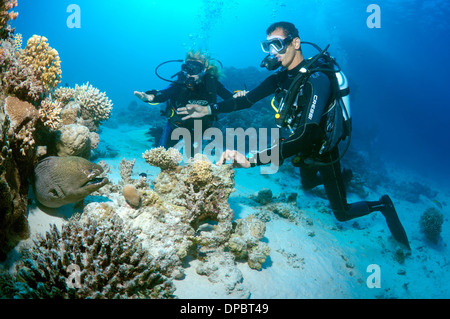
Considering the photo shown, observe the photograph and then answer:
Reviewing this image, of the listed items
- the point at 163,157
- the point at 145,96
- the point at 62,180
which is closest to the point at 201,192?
the point at 163,157

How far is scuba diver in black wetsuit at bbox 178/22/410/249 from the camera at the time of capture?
11.9 ft

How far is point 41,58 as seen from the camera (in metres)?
3.54

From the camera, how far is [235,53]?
429 ft

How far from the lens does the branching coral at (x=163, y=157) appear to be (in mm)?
3969

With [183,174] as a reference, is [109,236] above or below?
below

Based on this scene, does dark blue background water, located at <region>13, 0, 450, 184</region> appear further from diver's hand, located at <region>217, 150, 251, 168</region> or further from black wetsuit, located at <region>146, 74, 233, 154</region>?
diver's hand, located at <region>217, 150, 251, 168</region>

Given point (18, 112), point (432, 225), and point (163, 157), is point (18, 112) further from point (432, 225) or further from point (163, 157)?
point (432, 225)

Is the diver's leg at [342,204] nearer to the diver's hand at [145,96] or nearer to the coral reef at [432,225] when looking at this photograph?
the coral reef at [432,225]

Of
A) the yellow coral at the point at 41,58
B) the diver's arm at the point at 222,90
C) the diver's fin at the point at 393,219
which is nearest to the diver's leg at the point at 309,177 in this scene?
the diver's fin at the point at 393,219

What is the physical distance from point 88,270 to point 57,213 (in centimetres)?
145

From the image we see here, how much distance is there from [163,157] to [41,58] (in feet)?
8.59
